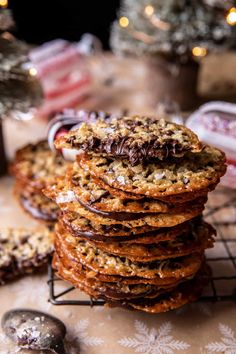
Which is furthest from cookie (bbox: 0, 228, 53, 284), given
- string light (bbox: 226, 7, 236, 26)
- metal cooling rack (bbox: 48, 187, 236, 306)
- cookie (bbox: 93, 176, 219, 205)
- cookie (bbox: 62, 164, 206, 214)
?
string light (bbox: 226, 7, 236, 26)

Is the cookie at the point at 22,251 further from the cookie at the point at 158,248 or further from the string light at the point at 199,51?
the string light at the point at 199,51

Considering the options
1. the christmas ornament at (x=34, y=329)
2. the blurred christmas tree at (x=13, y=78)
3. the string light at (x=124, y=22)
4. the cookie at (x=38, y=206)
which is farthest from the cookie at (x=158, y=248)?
the string light at (x=124, y=22)

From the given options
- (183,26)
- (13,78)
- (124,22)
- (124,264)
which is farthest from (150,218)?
(124,22)

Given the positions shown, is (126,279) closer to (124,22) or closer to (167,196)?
(167,196)

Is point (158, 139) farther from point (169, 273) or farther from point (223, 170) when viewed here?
point (169, 273)

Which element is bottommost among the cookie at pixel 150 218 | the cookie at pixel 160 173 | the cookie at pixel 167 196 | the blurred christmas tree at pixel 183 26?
the cookie at pixel 150 218

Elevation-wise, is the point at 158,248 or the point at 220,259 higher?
the point at 158,248
